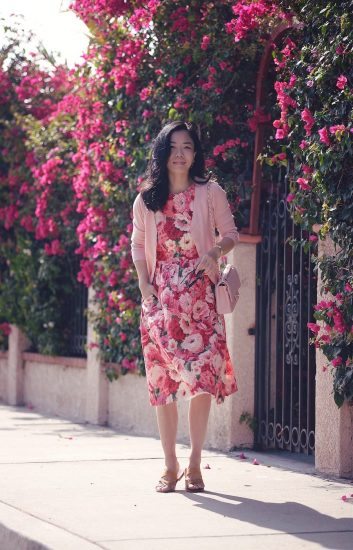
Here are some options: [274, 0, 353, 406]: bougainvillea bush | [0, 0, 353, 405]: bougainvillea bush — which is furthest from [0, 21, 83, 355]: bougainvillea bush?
[274, 0, 353, 406]: bougainvillea bush

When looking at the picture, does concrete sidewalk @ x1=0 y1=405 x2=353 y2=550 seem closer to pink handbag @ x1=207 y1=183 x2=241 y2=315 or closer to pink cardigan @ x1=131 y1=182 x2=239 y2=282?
pink handbag @ x1=207 y1=183 x2=241 y2=315

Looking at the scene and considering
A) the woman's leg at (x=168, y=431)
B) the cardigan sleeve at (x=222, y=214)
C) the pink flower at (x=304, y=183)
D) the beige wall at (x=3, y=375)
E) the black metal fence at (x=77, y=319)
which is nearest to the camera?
the woman's leg at (x=168, y=431)

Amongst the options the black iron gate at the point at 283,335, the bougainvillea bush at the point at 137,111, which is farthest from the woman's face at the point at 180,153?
the bougainvillea bush at the point at 137,111

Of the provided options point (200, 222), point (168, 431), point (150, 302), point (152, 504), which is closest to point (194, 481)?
point (168, 431)

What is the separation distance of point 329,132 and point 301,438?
2.40 m

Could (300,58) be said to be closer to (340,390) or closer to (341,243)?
(341,243)

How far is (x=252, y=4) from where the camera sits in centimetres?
772

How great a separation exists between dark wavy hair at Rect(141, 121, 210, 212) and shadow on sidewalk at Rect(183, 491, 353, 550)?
5.43 feet

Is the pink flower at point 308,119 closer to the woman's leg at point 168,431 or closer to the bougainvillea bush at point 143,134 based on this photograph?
the bougainvillea bush at point 143,134

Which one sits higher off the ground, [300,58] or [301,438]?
[300,58]

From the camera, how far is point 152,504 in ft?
19.7

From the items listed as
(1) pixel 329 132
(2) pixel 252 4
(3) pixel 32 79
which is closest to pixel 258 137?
(2) pixel 252 4

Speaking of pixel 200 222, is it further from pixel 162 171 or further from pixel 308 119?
pixel 308 119

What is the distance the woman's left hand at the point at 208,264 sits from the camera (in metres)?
6.40
